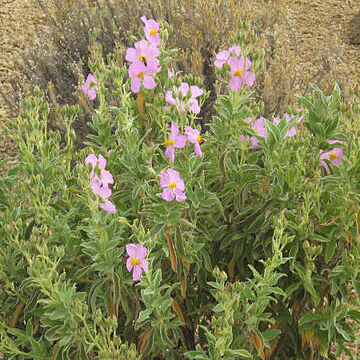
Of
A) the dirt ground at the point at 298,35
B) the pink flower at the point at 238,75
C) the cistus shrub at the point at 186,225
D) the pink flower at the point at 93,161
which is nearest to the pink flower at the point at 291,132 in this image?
the cistus shrub at the point at 186,225

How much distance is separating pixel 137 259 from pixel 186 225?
0.19 meters

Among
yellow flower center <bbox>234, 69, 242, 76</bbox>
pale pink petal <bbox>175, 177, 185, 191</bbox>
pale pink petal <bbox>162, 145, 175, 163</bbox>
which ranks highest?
yellow flower center <bbox>234, 69, 242, 76</bbox>

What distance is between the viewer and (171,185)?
150cm

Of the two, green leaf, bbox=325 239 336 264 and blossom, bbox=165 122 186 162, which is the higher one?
blossom, bbox=165 122 186 162

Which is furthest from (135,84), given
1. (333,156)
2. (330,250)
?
(330,250)

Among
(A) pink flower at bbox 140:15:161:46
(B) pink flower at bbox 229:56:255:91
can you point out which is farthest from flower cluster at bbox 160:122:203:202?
(A) pink flower at bbox 140:15:161:46

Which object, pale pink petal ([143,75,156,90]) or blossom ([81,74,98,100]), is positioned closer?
pale pink petal ([143,75,156,90])

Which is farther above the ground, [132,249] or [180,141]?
[180,141]

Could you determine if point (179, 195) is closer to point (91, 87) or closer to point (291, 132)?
point (291, 132)

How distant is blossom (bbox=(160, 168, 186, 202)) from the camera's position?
1487mm

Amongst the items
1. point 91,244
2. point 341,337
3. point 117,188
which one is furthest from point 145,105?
point 341,337

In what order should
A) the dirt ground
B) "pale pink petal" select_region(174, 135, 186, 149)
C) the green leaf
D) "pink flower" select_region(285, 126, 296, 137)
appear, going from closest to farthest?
"pale pink petal" select_region(174, 135, 186, 149), the green leaf, "pink flower" select_region(285, 126, 296, 137), the dirt ground

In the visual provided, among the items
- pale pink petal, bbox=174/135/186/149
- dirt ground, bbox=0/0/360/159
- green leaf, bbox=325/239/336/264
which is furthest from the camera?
dirt ground, bbox=0/0/360/159

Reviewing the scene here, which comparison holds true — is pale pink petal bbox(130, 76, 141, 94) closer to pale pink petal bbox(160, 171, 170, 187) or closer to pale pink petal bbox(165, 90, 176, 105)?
pale pink petal bbox(165, 90, 176, 105)
